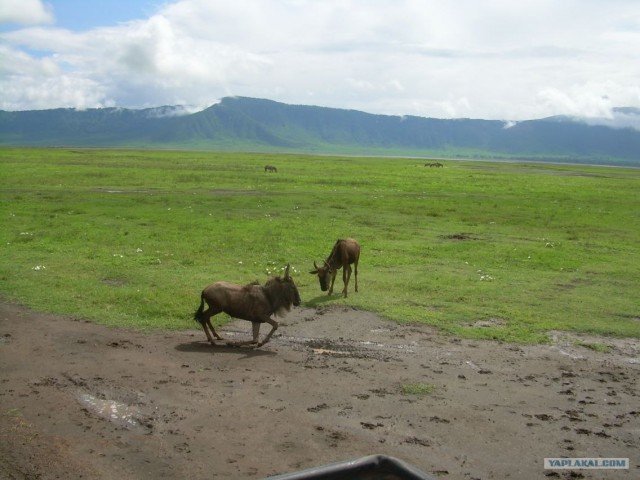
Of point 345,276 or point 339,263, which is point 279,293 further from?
point 339,263

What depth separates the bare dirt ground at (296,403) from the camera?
9367 millimetres

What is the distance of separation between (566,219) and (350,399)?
32.2 m

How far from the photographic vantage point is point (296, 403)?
11516mm

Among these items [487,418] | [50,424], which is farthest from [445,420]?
[50,424]

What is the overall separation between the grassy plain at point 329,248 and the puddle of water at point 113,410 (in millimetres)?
4783

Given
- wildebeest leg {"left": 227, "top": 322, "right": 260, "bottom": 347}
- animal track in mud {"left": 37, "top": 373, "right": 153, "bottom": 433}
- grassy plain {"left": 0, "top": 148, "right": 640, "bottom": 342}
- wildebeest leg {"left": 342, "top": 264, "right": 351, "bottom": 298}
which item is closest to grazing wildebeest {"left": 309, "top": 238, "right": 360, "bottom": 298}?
wildebeest leg {"left": 342, "top": 264, "right": 351, "bottom": 298}

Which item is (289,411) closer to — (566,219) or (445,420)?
(445,420)

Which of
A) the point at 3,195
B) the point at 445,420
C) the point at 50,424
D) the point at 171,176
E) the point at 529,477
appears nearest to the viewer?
the point at 529,477

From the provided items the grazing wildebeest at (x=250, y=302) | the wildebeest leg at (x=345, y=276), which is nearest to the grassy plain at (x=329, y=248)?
the wildebeest leg at (x=345, y=276)

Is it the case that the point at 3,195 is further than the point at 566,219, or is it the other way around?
the point at 3,195

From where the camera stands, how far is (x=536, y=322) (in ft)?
56.8

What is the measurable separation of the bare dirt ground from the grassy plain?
1.59 meters

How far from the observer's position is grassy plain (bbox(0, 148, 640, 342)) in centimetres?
1773

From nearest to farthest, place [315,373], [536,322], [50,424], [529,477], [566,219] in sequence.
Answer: [529,477], [50,424], [315,373], [536,322], [566,219]
